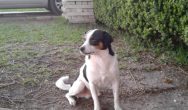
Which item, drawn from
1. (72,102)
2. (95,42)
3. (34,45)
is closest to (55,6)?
(34,45)

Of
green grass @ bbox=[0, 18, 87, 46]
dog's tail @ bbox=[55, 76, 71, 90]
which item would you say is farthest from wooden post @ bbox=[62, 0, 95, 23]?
dog's tail @ bbox=[55, 76, 71, 90]

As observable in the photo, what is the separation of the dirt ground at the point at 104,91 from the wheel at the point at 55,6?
543 cm

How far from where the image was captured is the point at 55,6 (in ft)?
39.0

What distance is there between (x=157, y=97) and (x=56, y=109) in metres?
1.23

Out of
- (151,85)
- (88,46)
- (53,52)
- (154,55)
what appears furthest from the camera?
(53,52)

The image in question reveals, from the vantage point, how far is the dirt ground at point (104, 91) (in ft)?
14.1

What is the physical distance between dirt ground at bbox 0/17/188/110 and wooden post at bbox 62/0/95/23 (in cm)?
381

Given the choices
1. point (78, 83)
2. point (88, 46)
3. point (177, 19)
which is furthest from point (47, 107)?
point (177, 19)

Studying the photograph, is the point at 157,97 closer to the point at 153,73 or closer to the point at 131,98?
the point at 131,98

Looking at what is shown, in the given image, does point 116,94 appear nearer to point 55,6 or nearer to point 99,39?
point 99,39

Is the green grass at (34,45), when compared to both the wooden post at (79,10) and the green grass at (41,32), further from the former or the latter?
the wooden post at (79,10)

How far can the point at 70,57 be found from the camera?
6344 millimetres

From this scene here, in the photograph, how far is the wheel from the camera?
38.7ft

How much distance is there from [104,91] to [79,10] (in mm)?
5888
